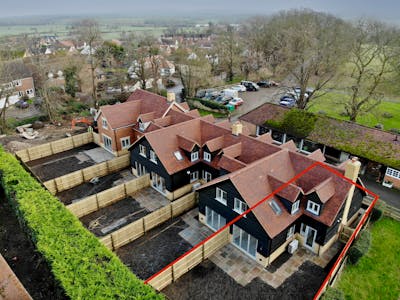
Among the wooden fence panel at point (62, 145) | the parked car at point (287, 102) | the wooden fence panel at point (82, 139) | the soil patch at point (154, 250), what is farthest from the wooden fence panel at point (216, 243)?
the parked car at point (287, 102)

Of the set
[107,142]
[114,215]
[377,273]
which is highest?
[107,142]

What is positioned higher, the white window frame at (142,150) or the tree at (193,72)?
the tree at (193,72)

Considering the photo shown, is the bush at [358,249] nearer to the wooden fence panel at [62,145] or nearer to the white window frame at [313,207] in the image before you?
the white window frame at [313,207]

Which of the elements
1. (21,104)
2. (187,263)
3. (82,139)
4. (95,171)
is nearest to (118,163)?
(95,171)

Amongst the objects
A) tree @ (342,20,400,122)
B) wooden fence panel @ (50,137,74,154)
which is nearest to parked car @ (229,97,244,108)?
tree @ (342,20,400,122)

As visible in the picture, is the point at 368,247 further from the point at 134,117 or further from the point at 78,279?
the point at 134,117

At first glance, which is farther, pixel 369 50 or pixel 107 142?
pixel 369 50

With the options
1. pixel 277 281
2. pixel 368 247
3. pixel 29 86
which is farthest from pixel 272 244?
pixel 29 86

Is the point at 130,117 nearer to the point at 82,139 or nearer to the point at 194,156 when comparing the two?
the point at 82,139
